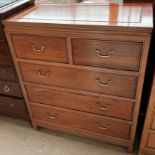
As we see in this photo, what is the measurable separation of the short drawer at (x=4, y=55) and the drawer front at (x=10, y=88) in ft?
0.62

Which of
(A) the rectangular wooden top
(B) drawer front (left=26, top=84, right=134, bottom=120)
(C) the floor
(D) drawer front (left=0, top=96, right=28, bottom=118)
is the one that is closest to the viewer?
(A) the rectangular wooden top

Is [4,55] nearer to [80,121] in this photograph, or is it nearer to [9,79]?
[9,79]

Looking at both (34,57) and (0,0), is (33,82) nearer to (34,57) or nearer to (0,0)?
(34,57)

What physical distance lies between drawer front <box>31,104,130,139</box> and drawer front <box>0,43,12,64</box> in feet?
1.27

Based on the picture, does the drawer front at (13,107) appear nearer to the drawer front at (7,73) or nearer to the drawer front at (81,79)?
the drawer front at (7,73)

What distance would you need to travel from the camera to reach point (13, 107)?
1.63 metres

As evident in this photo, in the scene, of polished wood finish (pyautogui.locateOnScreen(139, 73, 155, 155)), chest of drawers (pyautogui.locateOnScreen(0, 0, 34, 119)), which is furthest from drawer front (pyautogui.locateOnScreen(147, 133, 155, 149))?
chest of drawers (pyautogui.locateOnScreen(0, 0, 34, 119))

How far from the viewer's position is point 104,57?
3.50 ft

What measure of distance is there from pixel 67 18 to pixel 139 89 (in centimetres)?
56

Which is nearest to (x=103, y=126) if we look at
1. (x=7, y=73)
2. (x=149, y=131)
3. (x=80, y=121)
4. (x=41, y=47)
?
(x=80, y=121)

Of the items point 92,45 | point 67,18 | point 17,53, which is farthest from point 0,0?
point 92,45

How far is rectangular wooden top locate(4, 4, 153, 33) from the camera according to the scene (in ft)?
3.19

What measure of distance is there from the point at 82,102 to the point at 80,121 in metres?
0.19

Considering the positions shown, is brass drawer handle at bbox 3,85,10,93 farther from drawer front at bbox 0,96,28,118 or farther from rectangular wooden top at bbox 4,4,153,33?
rectangular wooden top at bbox 4,4,153,33
